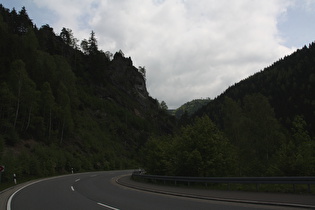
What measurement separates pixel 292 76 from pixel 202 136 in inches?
5233

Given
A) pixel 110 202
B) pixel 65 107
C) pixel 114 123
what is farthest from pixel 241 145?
pixel 114 123

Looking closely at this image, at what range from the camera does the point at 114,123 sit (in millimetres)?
80000

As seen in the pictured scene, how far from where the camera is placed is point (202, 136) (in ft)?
64.2

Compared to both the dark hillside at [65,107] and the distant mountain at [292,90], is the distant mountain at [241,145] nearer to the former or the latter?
the distant mountain at [292,90]

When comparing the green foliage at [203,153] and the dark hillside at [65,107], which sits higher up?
the dark hillside at [65,107]

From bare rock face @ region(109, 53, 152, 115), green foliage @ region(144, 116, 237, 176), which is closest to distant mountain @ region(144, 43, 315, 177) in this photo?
green foliage @ region(144, 116, 237, 176)

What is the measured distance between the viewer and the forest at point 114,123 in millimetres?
20297

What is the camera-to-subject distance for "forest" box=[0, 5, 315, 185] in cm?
2030

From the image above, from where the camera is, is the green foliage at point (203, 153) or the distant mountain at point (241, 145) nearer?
the green foliage at point (203, 153)

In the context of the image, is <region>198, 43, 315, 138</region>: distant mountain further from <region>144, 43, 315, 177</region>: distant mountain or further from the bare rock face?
the bare rock face

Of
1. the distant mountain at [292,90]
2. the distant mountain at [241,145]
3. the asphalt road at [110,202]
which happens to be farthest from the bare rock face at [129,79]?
the asphalt road at [110,202]

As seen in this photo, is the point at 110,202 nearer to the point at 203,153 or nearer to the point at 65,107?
the point at 203,153

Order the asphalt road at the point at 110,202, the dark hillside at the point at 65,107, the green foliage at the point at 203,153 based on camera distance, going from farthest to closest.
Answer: the dark hillside at the point at 65,107, the green foliage at the point at 203,153, the asphalt road at the point at 110,202

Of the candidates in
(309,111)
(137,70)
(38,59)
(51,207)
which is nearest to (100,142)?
(38,59)
